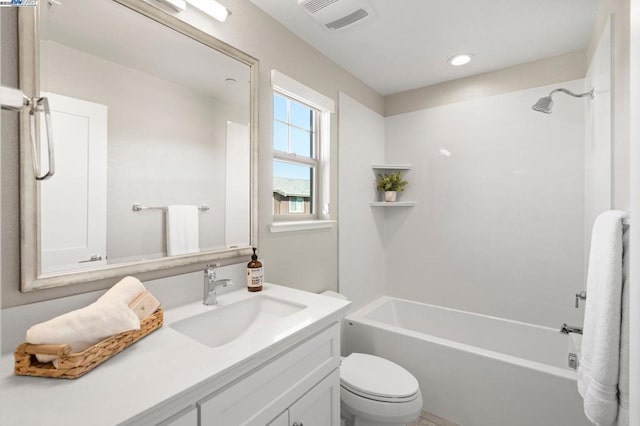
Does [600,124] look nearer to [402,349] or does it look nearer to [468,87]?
[468,87]

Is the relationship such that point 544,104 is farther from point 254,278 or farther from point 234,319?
point 234,319

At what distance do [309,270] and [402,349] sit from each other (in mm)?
876

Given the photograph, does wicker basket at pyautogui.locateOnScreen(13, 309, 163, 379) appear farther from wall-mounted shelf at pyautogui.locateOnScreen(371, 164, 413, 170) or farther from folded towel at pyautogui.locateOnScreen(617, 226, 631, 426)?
wall-mounted shelf at pyautogui.locateOnScreen(371, 164, 413, 170)

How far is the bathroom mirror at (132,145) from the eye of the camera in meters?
0.95

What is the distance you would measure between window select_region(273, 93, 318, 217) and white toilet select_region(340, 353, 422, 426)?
42.8 inches

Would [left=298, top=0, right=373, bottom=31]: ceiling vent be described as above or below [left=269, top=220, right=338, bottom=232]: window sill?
above

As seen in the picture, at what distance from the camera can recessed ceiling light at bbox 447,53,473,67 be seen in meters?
2.19

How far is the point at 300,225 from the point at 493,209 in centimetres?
166

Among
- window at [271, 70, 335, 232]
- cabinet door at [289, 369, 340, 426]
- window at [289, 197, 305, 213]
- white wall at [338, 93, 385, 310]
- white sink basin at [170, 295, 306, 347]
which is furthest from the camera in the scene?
white wall at [338, 93, 385, 310]

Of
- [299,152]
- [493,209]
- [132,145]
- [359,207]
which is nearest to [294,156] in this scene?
[299,152]

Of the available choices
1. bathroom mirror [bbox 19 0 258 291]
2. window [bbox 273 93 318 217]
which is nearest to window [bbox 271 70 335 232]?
window [bbox 273 93 318 217]

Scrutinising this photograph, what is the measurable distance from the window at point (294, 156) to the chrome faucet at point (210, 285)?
2.20 feet

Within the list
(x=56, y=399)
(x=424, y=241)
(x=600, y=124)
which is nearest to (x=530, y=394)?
(x=424, y=241)

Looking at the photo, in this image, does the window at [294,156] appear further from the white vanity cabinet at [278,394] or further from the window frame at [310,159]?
the white vanity cabinet at [278,394]
